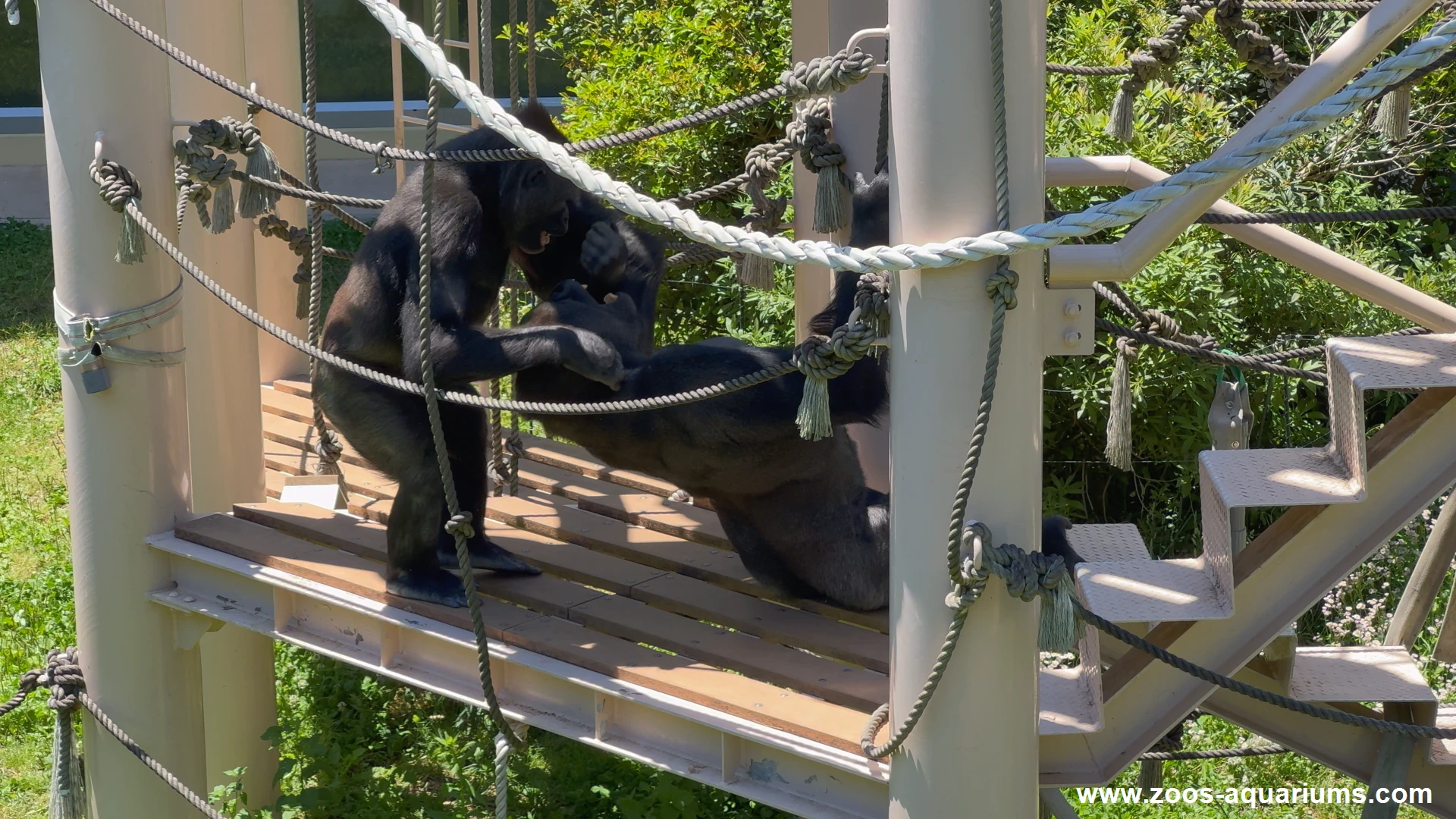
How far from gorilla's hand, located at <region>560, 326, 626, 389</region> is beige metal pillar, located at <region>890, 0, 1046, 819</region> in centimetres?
111

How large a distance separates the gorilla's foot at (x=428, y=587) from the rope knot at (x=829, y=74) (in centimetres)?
162

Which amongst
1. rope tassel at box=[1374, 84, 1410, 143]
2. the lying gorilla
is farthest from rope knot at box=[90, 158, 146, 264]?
A: rope tassel at box=[1374, 84, 1410, 143]

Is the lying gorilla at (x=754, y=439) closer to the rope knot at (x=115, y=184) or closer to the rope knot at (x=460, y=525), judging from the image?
the rope knot at (x=460, y=525)

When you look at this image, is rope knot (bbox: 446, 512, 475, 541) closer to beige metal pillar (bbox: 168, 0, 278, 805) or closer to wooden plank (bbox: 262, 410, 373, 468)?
beige metal pillar (bbox: 168, 0, 278, 805)

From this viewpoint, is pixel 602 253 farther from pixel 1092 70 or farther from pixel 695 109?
pixel 695 109

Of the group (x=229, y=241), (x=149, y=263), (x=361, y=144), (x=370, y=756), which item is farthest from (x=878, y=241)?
(x=370, y=756)

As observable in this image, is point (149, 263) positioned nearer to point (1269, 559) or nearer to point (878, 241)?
point (878, 241)

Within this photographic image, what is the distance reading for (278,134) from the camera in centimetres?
570

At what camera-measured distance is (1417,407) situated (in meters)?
3.10

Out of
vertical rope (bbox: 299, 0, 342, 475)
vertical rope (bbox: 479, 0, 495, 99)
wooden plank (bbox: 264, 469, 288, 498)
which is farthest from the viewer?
wooden plank (bbox: 264, 469, 288, 498)

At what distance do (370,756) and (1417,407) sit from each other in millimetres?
3899

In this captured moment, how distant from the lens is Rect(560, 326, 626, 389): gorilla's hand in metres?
3.41

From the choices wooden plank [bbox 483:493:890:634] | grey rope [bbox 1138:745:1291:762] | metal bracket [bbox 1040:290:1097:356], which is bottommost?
grey rope [bbox 1138:745:1291:762]

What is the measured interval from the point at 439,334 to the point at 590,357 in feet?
1.40
